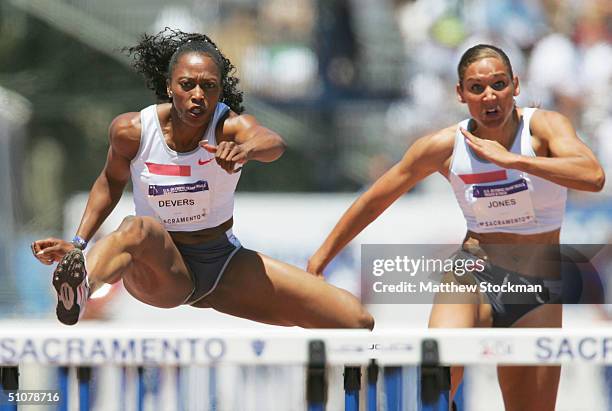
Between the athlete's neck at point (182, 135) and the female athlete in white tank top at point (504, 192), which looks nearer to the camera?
the female athlete in white tank top at point (504, 192)

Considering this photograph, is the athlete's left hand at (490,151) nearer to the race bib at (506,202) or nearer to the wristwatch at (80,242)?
the race bib at (506,202)

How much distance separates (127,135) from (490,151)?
1.50 m

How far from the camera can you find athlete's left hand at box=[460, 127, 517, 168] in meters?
4.36

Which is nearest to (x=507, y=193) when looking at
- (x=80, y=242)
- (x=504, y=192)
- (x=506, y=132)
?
(x=504, y=192)

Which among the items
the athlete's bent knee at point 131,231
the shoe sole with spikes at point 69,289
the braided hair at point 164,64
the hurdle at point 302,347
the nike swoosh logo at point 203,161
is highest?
the braided hair at point 164,64

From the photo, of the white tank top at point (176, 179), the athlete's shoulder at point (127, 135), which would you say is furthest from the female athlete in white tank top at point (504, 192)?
the athlete's shoulder at point (127, 135)

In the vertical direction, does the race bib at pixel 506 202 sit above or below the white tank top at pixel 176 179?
below

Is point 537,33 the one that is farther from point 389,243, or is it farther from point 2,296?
point 2,296

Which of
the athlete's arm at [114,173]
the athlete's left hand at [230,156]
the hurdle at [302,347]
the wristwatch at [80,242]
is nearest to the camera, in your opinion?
the hurdle at [302,347]

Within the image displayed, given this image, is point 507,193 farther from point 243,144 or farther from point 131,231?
point 131,231

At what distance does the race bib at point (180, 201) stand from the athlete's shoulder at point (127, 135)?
0.58ft

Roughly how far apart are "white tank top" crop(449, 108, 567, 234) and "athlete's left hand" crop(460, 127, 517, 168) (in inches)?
5.4

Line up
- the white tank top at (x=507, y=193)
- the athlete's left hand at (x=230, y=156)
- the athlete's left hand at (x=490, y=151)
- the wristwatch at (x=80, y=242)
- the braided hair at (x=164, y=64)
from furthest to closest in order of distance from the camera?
the braided hair at (x=164, y=64) < the white tank top at (x=507, y=193) < the wristwatch at (x=80, y=242) < the athlete's left hand at (x=490, y=151) < the athlete's left hand at (x=230, y=156)

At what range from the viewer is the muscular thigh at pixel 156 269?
450 cm
